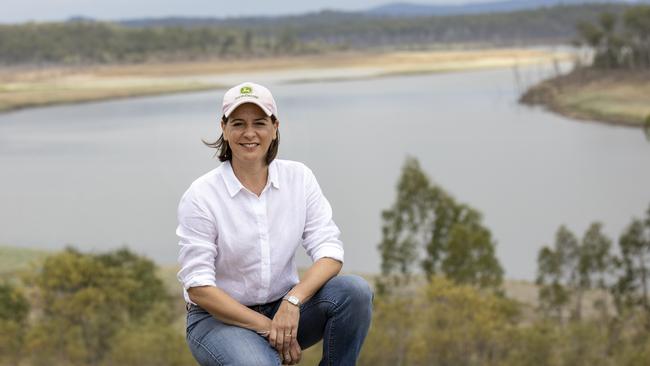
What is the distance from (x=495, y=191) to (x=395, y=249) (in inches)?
352

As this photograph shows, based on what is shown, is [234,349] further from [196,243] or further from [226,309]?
[196,243]

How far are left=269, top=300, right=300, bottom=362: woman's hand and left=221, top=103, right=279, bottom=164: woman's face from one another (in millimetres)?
386

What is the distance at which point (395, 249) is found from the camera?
15.7 meters

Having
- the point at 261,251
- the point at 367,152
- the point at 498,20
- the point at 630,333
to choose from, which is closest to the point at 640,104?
the point at 367,152

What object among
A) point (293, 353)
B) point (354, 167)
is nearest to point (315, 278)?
point (293, 353)

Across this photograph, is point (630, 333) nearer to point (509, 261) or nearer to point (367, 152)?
point (509, 261)

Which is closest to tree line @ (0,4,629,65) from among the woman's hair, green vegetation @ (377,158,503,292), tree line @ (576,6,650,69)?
tree line @ (576,6,650,69)

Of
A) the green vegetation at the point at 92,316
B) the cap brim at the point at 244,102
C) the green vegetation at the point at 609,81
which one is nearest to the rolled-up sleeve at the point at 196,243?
the cap brim at the point at 244,102

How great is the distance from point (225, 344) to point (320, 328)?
11.2 inches

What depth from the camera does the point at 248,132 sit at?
2461 mm

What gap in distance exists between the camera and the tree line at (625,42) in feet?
200

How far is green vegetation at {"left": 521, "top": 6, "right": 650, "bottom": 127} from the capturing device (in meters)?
47.8

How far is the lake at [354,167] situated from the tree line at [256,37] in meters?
44.9

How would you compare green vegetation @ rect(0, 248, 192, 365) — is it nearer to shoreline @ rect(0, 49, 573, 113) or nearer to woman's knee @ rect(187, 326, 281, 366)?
woman's knee @ rect(187, 326, 281, 366)
